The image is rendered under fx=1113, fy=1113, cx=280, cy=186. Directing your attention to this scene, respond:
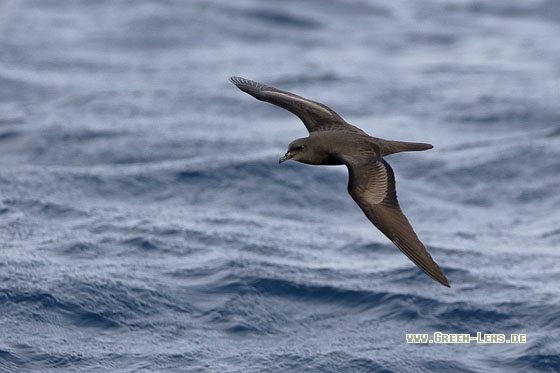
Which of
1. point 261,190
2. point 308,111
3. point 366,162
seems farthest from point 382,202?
point 261,190

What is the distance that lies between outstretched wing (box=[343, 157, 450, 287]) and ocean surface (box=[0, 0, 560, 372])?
102 inches

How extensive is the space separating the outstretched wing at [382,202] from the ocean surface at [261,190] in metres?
2.60

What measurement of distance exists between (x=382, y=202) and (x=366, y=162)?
52 cm

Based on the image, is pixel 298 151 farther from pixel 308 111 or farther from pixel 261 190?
pixel 261 190

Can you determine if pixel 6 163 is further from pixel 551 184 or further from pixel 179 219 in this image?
pixel 551 184

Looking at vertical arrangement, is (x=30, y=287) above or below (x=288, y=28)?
below

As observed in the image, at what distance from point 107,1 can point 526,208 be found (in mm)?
13223

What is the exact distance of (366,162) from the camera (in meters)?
9.73

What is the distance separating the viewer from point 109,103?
19.6 meters

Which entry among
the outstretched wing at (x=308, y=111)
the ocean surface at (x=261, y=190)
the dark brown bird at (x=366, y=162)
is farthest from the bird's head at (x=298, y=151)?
the ocean surface at (x=261, y=190)

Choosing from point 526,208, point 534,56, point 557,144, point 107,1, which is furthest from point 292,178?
point 107,1

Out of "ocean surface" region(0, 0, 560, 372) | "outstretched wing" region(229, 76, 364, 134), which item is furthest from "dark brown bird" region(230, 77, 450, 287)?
"ocean surface" region(0, 0, 560, 372)

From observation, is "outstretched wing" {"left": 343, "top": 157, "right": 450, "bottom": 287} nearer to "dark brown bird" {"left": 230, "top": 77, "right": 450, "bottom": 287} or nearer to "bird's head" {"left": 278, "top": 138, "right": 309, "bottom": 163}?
"dark brown bird" {"left": 230, "top": 77, "right": 450, "bottom": 287}

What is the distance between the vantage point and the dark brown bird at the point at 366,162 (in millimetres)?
8961
